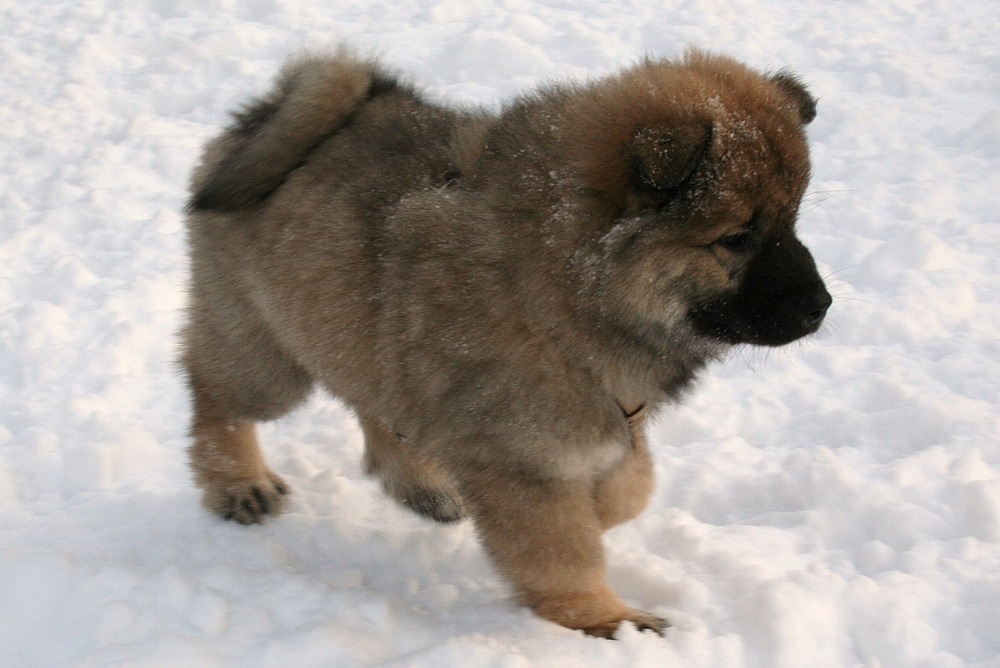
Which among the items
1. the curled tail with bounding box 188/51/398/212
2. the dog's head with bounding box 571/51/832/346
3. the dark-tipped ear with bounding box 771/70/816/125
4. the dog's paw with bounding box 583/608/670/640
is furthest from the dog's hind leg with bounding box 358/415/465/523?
the dark-tipped ear with bounding box 771/70/816/125

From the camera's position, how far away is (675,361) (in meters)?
2.66

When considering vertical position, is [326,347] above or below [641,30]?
above

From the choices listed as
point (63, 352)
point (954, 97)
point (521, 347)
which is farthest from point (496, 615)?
point (954, 97)

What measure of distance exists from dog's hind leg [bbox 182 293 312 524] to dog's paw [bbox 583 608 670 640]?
1360 millimetres

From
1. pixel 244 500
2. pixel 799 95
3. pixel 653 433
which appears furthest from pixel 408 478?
pixel 799 95

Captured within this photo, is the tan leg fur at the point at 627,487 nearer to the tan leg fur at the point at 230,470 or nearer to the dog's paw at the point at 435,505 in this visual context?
the dog's paw at the point at 435,505

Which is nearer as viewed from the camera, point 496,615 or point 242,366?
point 496,615

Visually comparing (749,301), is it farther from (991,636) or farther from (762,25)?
(762,25)

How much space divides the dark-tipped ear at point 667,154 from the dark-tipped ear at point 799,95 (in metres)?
0.54

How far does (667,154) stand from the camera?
229cm

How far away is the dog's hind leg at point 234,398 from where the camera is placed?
3334mm

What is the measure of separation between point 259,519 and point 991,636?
240 centimetres

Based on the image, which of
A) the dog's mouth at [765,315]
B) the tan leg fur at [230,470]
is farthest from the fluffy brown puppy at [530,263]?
the tan leg fur at [230,470]

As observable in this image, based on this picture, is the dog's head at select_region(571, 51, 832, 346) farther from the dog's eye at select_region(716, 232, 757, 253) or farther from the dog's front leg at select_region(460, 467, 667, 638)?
the dog's front leg at select_region(460, 467, 667, 638)
